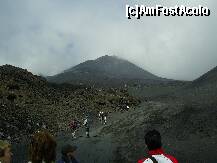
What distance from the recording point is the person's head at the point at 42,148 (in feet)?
21.5

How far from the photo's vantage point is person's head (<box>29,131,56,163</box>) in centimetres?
655

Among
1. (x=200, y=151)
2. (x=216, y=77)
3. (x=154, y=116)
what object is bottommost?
(x=200, y=151)

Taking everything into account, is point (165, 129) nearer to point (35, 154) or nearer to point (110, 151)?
point (110, 151)

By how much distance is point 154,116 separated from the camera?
52500 mm

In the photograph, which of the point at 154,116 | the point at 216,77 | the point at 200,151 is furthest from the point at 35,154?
the point at 216,77

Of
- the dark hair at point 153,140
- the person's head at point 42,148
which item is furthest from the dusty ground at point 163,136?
the dark hair at point 153,140

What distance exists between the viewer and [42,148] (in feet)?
21.6

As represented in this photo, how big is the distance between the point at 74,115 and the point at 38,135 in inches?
3012

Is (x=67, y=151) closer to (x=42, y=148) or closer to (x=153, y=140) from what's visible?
(x=42, y=148)

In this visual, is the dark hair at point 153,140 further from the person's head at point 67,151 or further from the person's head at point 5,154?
the person's head at point 67,151

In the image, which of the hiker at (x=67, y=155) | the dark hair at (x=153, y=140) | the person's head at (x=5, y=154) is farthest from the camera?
the hiker at (x=67, y=155)

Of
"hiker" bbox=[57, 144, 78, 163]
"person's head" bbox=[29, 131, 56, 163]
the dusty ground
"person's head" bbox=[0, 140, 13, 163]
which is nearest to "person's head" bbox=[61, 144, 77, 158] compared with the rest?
"hiker" bbox=[57, 144, 78, 163]

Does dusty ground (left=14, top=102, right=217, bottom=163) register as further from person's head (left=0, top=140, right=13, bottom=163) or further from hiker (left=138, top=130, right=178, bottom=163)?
person's head (left=0, top=140, right=13, bottom=163)

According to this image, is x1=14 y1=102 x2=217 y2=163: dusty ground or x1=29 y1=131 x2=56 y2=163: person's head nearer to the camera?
x1=29 y1=131 x2=56 y2=163: person's head
